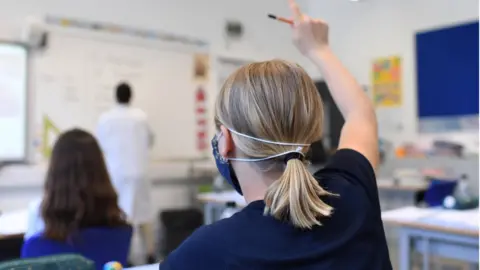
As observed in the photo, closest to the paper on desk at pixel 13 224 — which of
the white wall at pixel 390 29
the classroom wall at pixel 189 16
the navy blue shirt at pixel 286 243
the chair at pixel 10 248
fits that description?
the chair at pixel 10 248

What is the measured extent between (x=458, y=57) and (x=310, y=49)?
453 cm

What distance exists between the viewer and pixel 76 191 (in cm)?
215

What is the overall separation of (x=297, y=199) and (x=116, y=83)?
404 cm

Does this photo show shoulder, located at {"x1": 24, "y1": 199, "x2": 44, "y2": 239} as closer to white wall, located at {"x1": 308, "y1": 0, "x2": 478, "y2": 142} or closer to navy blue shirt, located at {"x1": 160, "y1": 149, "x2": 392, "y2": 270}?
navy blue shirt, located at {"x1": 160, "y1": 149, "x2": 392, "y2": 270}

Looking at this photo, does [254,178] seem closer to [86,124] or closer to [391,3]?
[86,124]

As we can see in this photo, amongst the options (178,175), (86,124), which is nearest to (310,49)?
(86,124)

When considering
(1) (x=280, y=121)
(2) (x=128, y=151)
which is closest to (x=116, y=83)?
(2) (x=128, y=151)

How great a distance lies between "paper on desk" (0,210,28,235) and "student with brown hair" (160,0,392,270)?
1.88 metres

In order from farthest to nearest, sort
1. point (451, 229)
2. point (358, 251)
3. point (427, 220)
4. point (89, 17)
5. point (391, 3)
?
point (391, 3) → point (89, 17) → point (427, 220) → point (451, 229) → point (358, 251)

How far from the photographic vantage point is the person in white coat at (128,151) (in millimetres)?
4215

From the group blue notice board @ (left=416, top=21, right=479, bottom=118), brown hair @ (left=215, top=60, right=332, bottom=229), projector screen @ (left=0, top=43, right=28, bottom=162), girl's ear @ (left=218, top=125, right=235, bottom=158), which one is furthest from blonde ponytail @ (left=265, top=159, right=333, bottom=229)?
blue notice board @ (left=416, top=21, right=479, bottom=118)

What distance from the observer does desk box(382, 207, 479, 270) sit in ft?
8.15

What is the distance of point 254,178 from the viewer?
893mm

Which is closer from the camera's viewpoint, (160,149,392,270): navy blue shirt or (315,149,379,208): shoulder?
(160,149,392,270): navy blue shirt
